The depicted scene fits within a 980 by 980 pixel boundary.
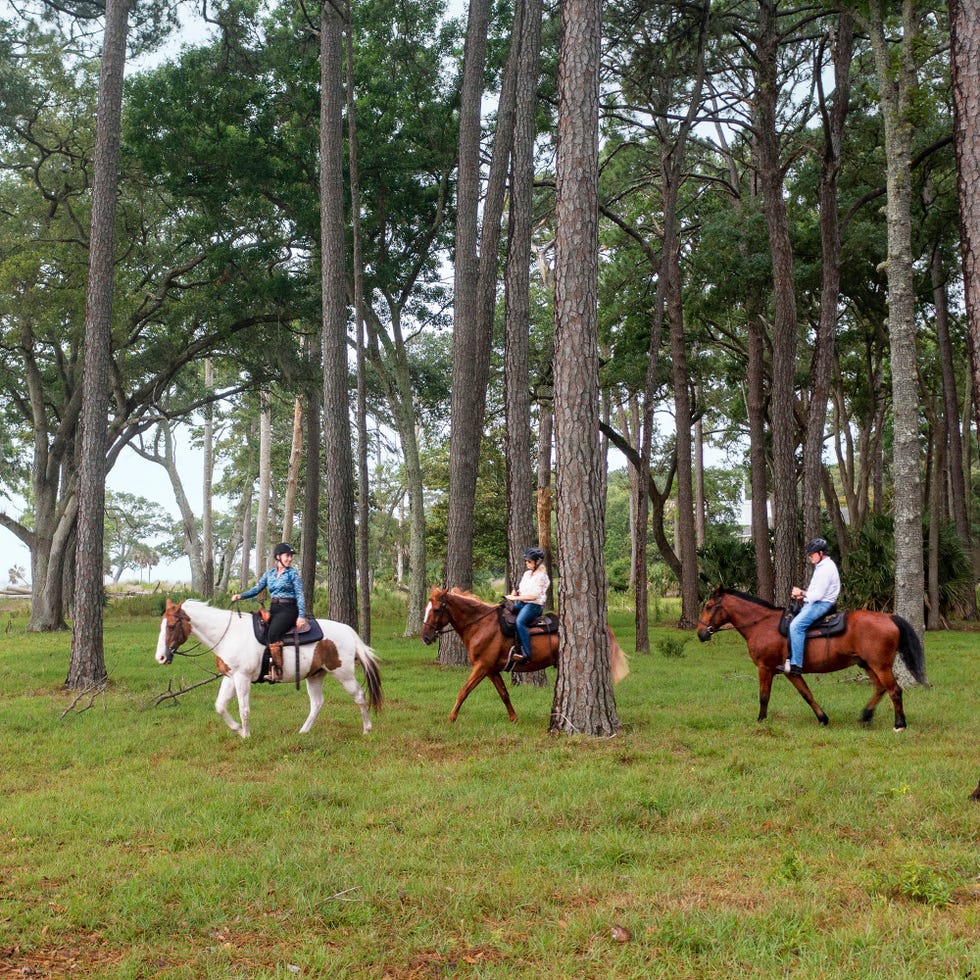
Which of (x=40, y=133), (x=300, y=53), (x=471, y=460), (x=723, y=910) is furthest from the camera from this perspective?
(x=40, y=133)

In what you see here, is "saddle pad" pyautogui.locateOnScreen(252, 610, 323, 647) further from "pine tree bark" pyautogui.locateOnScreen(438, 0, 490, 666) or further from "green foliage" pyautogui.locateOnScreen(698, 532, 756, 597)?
"green foliage" pyautogui.locateOnScreen(698, 532, 756, 597)

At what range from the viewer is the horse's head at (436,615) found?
11391 millimetres

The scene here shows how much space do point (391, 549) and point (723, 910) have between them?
54.7m

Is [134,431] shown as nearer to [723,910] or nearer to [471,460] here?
[471,460]

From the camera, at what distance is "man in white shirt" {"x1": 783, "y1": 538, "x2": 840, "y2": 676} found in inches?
434

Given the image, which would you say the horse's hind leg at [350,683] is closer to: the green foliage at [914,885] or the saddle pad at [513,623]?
the saddle pad at [513,623]

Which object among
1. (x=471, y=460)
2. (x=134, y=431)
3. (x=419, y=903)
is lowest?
(x=419, y=903)

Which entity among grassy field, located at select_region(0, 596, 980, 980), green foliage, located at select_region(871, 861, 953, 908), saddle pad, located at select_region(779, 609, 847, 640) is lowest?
grassy field, located at select_region(0, 596, 980, 980)

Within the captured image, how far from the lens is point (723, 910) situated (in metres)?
A: 5.18

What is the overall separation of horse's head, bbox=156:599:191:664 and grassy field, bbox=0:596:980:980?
3.42 ft

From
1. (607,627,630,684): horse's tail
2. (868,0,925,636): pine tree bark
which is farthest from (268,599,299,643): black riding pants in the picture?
(868,0,925,636): pine tree bark

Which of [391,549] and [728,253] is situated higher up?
[728,253]

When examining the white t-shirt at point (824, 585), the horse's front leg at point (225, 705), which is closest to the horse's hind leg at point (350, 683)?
the horse's front leg at point (225, 705)

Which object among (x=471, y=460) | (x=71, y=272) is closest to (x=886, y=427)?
(x=471, y=460)
